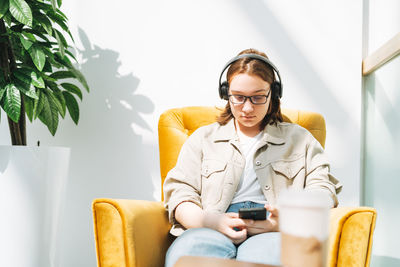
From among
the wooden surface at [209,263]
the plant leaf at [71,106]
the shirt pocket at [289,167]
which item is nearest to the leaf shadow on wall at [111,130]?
the plant leaf at [71,106]

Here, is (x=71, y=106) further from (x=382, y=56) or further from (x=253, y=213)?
(x=382, y=56)

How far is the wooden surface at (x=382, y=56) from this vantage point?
1.37 metres

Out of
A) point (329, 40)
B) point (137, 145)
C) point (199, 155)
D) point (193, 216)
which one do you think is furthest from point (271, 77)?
point (137, 145)

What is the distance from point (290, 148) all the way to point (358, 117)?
685 millimetres

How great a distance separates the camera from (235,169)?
1.24 metres

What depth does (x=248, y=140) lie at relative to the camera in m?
1.33

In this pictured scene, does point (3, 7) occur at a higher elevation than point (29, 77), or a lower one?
higher

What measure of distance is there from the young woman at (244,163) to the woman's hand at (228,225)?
0.04ft

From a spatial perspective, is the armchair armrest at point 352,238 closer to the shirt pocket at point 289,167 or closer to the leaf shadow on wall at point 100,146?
the shirt pocket at point 289,167

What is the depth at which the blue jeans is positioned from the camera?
0.87 m

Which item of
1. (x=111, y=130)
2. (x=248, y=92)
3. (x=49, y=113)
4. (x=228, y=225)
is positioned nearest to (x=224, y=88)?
(x=248, y=92)

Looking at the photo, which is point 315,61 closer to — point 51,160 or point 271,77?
point 271,77

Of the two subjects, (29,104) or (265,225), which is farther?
(29,104)

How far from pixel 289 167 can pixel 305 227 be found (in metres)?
0.87
